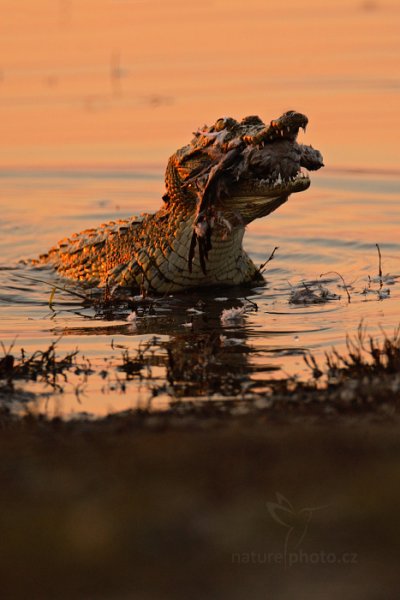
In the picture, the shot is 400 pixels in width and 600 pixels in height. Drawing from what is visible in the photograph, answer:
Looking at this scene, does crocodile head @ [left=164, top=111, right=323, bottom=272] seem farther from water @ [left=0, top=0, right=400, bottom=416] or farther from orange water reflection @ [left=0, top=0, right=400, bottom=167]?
orange water reflection @ [left=0, top=0, right=400, bottom=167]

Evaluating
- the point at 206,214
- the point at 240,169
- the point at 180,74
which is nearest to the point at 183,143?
the point at 180,74

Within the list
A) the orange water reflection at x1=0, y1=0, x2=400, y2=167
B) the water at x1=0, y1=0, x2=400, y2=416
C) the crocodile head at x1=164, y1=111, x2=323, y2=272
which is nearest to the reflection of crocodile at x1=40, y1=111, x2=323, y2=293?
the crocodile head at x1=164, y1=111, x2=323, y2=272

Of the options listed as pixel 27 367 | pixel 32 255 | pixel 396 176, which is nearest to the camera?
pixel 27 367

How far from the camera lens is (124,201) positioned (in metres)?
13.8

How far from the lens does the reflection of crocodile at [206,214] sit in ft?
28.0

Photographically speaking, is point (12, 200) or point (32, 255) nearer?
point (32, 255)

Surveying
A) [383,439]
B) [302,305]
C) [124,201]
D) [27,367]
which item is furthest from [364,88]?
[383,439]

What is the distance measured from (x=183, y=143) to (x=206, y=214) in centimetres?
568

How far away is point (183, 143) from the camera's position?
1460 cm

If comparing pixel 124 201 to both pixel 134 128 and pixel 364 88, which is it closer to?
pixel 134 128

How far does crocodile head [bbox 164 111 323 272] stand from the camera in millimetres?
8484

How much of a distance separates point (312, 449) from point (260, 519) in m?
0.59

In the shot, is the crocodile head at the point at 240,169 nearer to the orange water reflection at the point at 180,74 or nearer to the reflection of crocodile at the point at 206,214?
the reflection of crocodile at the point at 206,214

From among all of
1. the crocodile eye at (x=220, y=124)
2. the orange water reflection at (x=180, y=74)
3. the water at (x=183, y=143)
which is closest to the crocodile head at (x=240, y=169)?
the crocodile eye at (x=220, y=124)
